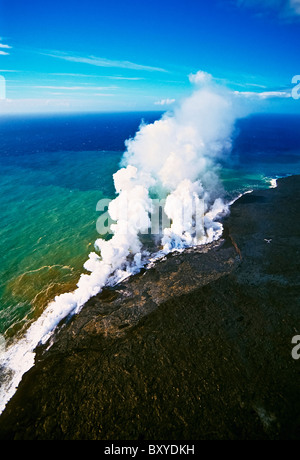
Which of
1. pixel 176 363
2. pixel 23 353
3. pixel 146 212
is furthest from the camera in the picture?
pixel 146 212

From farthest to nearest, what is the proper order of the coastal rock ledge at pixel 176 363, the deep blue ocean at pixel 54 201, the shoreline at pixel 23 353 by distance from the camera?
the deep blue ocean at pixel 54 201
the shoreline at pixel 23 353
the coastal rock ledge at pixel 176 363

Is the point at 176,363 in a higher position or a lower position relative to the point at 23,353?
higher

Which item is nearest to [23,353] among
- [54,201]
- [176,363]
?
[176,363]

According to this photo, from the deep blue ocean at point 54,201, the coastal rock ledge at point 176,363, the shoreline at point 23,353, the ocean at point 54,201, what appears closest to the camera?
the coastal rock ledge at point 176,363

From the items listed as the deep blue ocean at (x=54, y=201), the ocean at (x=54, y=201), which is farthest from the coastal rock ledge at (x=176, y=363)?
the deep blue ocean at (x=54, y=201)

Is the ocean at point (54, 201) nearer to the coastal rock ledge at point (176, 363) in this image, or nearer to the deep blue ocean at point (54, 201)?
the deep blue ocean at point (54, 201)

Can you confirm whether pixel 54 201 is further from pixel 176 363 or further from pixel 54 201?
pixel 176 363

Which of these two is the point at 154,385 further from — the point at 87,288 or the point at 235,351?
the point at 87,288
